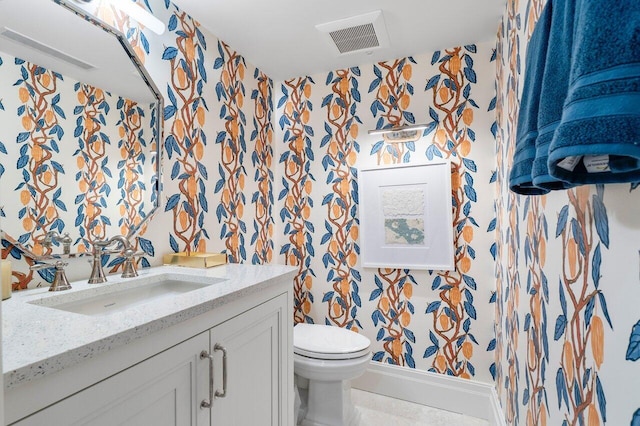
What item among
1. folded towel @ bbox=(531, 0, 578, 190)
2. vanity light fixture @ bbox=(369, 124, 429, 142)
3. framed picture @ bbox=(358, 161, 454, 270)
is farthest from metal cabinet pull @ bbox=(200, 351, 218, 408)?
vanity light fixture @ bbox=(369, 124, 429, 142)

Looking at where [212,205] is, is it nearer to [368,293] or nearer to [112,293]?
[112,293]

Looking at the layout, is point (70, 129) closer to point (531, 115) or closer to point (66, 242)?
point (66, 242)

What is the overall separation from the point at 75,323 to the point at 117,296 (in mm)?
517

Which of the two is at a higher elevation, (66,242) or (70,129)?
(70,129)

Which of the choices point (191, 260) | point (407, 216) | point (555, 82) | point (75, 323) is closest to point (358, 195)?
point (407, 216)

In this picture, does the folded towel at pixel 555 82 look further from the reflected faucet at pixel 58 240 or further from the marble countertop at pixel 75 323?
the reflected faucet at pixel 58 240

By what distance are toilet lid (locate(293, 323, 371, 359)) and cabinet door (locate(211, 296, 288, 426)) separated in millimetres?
360

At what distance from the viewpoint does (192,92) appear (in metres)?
1.81

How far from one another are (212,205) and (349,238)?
3.13 ft

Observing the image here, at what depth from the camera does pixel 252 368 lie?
1199mm

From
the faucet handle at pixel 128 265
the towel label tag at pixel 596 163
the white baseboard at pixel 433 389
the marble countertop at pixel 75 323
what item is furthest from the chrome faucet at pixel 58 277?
the white baseboard at pixel 433 389

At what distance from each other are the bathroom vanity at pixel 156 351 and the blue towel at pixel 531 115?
0.89 metres

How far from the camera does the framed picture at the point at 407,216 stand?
2102 mm

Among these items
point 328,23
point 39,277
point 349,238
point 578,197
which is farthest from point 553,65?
point 349,238
